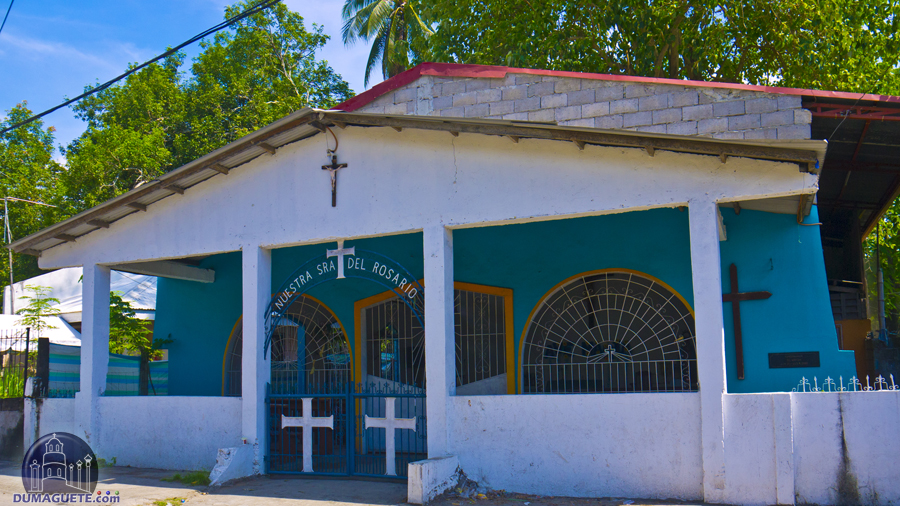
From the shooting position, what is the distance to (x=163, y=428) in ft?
28.8

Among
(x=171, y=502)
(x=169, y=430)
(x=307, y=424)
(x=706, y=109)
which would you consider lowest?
(x=171, y=502)

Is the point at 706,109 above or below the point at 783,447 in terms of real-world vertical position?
above

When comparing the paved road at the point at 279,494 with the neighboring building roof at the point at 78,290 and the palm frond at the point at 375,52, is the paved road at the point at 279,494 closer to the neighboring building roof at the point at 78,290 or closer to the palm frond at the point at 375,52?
the neighboring building roof at the point at 78,290

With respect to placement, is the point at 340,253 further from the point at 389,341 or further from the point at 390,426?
the point at 389,341

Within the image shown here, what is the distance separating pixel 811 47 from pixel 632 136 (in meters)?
9.32

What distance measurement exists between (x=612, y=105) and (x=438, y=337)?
4421mm

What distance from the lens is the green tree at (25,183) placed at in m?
27.1

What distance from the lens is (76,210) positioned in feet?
82.7

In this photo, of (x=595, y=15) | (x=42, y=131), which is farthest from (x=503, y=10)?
(x=42, y=131)

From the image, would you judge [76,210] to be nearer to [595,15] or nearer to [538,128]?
[595,15]

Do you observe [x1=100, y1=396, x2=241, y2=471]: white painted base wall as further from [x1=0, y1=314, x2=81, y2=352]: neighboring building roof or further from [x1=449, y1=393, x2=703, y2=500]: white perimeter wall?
[x1=0, y1=314, x2=81, y2=352]: neighboring building roof

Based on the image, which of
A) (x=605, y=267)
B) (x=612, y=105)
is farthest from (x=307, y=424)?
(x=612, y=105)

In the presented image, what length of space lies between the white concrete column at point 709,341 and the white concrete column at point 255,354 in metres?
4.66

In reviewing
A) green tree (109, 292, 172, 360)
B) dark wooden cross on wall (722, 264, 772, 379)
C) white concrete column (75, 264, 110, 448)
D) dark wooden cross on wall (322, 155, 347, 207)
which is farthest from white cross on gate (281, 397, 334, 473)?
green tree (109, 292, 172, 360)
